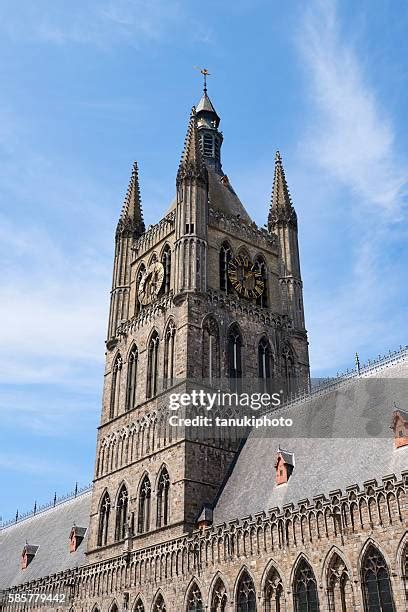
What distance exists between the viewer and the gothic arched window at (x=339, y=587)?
24.0m

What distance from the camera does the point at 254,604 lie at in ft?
88.5

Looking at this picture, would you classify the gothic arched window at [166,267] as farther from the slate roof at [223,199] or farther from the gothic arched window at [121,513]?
the gothic arched window at [121,513]

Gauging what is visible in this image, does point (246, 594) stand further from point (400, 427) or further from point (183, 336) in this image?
point (183, 336)

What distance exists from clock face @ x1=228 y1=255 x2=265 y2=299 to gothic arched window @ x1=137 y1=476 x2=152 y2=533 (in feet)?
40.1

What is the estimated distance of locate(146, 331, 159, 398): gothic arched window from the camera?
3769 cm

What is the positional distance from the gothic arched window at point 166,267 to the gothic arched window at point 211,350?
3.76 m

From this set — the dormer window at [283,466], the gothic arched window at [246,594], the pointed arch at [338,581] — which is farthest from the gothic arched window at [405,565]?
the dormer window at [283,466]

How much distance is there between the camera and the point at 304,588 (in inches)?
1005

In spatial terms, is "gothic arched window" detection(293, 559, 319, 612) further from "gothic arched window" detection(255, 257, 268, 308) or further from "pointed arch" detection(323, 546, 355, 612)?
"gothic arched window" detection(255, 257, 268, 308)

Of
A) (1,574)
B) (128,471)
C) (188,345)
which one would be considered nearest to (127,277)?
(188,345)

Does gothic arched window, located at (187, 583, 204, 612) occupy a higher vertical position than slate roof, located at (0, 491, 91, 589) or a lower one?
lower

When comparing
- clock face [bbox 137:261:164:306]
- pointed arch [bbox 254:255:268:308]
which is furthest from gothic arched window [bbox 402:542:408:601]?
clock face [bbox 137:261:164:306]

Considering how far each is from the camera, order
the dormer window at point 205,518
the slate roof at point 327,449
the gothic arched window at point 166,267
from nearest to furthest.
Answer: the slate roof at point 327,449 → the dormer window at point 205,518 → the gothic arched window at point 166,267

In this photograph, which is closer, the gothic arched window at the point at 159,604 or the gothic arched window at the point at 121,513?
the gothic arched window at the point at 159,604
